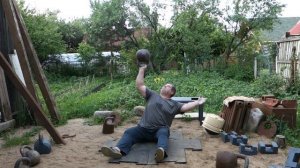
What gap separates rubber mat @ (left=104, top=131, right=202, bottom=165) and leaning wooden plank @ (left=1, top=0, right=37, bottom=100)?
2.37m

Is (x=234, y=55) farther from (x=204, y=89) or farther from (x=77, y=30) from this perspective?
(x=77, y=30)

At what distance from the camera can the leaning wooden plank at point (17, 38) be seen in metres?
7.07

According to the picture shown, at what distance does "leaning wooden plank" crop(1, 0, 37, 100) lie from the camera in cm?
707

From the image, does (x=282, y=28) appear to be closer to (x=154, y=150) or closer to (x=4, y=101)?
(x=4, y=101)

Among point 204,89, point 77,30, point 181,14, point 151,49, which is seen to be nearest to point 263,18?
point 181,14

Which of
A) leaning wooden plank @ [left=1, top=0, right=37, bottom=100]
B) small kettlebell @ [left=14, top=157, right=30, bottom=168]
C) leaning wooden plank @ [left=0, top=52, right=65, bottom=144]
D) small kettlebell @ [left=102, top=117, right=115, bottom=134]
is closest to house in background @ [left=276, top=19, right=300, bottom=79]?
small kettlebell @ [left=102, top=117, right=115, bottom=134]

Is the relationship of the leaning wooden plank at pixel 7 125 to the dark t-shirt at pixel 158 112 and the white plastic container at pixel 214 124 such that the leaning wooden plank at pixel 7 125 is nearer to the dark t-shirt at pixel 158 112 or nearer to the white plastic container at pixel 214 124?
the dark t-shirt at pixel 158 112

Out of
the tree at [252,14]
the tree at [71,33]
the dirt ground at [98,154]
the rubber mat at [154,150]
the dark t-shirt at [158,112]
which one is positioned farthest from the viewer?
the tree at [71,33]

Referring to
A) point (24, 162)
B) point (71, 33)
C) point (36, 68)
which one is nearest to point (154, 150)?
point (24, 162)

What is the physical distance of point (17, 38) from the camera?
7.07m

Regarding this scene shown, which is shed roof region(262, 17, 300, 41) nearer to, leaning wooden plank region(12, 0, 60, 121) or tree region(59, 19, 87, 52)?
tree region(59, 19, 87, 52)

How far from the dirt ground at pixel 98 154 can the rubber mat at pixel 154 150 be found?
3.7 inches

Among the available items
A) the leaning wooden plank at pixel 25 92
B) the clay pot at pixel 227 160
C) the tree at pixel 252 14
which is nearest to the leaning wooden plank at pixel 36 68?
the leaning wooden plank at pixel 25 92

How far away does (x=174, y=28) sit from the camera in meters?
17.6
